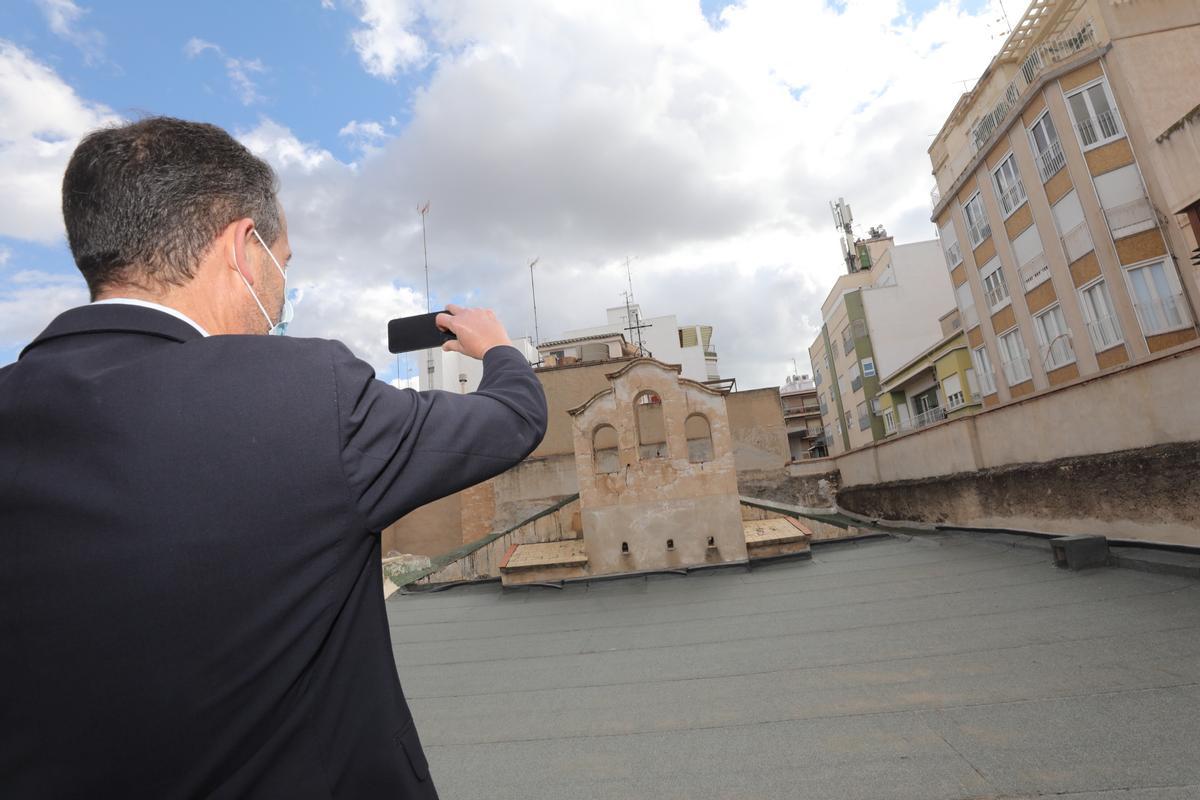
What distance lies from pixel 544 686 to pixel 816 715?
3.13 metres

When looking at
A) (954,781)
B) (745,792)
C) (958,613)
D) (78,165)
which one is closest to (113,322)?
(78,165)

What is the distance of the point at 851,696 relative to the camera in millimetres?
5270

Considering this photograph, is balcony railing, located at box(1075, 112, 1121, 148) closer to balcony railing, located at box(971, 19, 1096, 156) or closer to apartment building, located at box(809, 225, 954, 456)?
balcony railing, located at box(971, 19, 1096, 156)

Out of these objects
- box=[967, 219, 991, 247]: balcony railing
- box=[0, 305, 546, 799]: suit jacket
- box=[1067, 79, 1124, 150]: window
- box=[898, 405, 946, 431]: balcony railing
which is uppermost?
box=[1067, 79, 1124, 150]: window

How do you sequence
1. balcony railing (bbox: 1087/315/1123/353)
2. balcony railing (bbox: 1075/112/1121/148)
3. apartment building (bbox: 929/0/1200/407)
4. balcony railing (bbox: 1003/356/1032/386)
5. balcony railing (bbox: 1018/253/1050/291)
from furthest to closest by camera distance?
balcony railing (bbox: 1003/356/1032/386)
balcony railing (bbox: 1018/253/1050/291)
balcony railing (bbox: 1087/315/1123/353)
balcony railing (bbox: 1075/112/1121/148)
apartment building (bbox: 929/0/1200/407)

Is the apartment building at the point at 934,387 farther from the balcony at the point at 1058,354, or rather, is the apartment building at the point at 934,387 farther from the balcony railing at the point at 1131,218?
the balcony railing at the point at 1131,218

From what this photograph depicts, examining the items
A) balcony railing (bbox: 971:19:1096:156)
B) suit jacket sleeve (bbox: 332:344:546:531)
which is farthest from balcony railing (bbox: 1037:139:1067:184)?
suit jacket sleeve (bbox: 332:344:546:531)

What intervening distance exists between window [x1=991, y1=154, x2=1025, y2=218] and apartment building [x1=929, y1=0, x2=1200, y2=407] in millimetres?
36

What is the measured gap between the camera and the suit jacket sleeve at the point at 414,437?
108 centimetres

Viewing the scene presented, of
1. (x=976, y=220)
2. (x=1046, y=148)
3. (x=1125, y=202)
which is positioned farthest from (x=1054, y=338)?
(x=1046, y=148)

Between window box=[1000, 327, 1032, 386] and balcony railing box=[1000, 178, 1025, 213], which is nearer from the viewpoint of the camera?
balcony railing box=[1000, 178, 1025, 213]

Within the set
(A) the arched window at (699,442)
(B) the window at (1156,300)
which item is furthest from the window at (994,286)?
(A) the arched window at (699,442)

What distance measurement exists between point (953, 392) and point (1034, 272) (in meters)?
9.63

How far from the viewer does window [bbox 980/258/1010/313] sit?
21906mm
